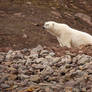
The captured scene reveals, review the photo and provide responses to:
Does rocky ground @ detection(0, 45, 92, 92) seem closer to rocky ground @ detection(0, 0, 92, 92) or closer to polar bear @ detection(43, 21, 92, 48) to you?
rocky ground @ detection(0, 0, 92, 92)

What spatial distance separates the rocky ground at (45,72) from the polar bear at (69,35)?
133 inches

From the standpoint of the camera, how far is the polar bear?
12.5 metres

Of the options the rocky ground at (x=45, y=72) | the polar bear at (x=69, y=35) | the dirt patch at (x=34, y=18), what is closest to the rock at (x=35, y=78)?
the rocky ground at (x=45, y=72)

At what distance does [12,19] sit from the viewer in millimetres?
21500

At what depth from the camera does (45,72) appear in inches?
303

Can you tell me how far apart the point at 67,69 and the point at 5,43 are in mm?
9963

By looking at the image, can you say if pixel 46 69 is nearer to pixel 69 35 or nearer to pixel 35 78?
pixel 35 78

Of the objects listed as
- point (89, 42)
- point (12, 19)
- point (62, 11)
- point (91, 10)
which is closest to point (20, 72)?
point (89, 42)

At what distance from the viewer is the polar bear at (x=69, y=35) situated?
12477 mm

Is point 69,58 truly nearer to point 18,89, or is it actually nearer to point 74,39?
point 18,89

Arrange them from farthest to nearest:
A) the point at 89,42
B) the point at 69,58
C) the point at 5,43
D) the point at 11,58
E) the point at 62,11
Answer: the point at 62,11, the point at 5,43, the point at 89,42, the point at 11,58, the point at 69,58

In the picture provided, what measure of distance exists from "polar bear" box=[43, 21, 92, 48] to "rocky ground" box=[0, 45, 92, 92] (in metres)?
3.37

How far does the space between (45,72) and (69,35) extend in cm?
585

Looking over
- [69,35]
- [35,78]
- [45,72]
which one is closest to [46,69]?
[45,72]
